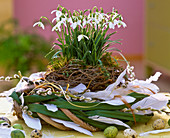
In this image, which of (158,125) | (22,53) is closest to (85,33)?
(158,125)

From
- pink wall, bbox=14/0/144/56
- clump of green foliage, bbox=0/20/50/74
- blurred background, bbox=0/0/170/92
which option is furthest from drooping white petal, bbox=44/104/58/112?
pink wall, bbox=14/0/144/56

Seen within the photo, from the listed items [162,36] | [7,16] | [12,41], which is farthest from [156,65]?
[7,16]

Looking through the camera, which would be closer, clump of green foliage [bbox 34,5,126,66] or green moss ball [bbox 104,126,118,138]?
green moss ball [bbox 104,126,118,138]

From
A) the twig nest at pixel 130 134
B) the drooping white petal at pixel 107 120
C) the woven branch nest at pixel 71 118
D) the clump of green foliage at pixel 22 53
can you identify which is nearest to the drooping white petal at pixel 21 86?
the woven branch nest at pixel 71 118

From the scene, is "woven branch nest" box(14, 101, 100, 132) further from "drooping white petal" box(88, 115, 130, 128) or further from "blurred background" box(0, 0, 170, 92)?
"blurred background" box(0, 0, 170, 92)

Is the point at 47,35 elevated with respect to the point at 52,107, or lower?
elevated

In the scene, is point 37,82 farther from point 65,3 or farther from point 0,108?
point 65,3

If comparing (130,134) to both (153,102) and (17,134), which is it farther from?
(17,134)
